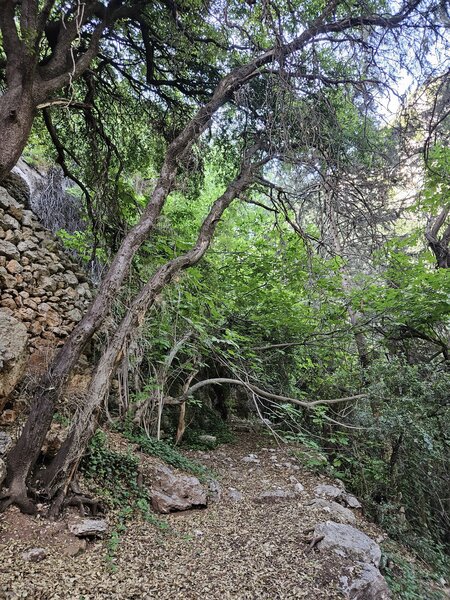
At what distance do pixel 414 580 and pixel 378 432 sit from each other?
1486 millimetres

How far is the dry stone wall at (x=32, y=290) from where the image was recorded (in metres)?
3.34

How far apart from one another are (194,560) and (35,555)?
117cm

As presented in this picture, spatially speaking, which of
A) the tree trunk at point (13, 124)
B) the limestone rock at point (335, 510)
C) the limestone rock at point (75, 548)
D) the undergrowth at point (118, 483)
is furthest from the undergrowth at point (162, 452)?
the tree trunk at point (13, 124)

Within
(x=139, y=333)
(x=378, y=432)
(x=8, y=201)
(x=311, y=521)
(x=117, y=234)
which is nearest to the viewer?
(x=139, y=333)

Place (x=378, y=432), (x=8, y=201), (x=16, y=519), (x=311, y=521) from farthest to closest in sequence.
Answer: (x=378, y=432), (x=8, y=201), (x=311, y=521), (x=16, y=519)

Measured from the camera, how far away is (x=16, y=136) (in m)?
2.63

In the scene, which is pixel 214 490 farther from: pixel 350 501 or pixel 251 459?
pixel 350 501

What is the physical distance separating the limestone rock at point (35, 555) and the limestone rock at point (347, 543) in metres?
2.26

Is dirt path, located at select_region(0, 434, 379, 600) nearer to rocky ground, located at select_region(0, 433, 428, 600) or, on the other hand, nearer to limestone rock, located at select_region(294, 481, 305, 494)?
rocky ground, located at select_region(0, 433, 428, 600)

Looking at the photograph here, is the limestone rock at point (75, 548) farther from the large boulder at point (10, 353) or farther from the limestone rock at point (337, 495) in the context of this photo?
the limestone rock at point (337, 495)

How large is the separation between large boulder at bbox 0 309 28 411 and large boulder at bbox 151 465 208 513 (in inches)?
65.6

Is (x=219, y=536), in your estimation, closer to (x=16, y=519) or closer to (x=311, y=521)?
(x=311, y=521)

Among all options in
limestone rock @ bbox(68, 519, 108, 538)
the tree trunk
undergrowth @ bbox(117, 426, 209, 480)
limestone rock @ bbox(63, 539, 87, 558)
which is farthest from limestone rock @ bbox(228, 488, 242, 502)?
the tree trunk

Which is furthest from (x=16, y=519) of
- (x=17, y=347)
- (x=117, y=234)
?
(x=117, y=234)
